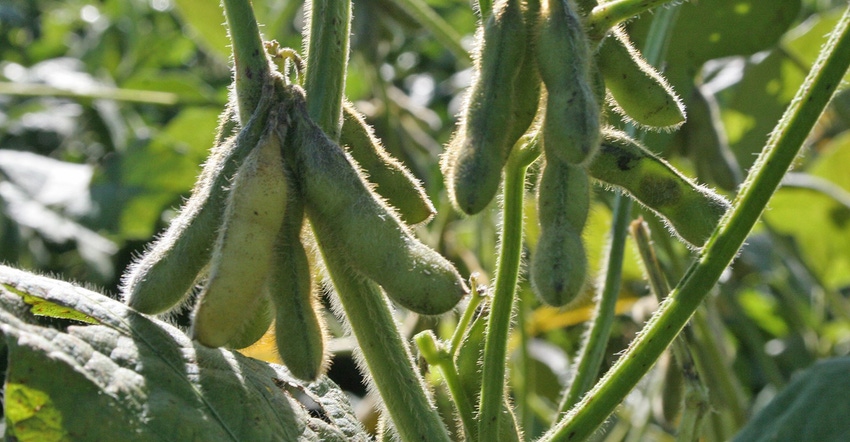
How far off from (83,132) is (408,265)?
2.55m

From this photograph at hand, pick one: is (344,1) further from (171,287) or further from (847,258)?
(847,258)

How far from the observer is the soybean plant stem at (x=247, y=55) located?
0.97 metres

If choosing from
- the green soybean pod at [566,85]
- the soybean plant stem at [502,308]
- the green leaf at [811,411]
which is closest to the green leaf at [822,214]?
the green leaf at [811,411]

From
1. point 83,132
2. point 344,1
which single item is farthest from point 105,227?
point 344,1

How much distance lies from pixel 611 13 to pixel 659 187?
0.18 metres

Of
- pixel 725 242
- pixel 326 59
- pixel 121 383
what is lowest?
pixel 121 383

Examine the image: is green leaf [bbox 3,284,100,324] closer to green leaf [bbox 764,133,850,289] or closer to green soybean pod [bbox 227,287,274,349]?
green soybean pod [bbox 227,287,274,349]

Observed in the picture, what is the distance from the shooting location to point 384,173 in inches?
40.4

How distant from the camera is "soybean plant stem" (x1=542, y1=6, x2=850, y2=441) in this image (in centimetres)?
94

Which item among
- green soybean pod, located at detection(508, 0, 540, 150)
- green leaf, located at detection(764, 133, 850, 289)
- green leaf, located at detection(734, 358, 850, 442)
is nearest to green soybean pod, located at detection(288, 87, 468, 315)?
green soybean pod, located at detection(508, 0, 540, 150)

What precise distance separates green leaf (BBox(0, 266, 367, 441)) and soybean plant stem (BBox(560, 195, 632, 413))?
1.14 ft

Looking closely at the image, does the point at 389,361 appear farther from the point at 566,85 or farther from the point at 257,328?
the point at 566,85

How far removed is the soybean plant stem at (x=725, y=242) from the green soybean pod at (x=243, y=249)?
0.33 metres

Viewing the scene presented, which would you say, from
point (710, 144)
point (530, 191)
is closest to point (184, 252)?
point (530, 191)
